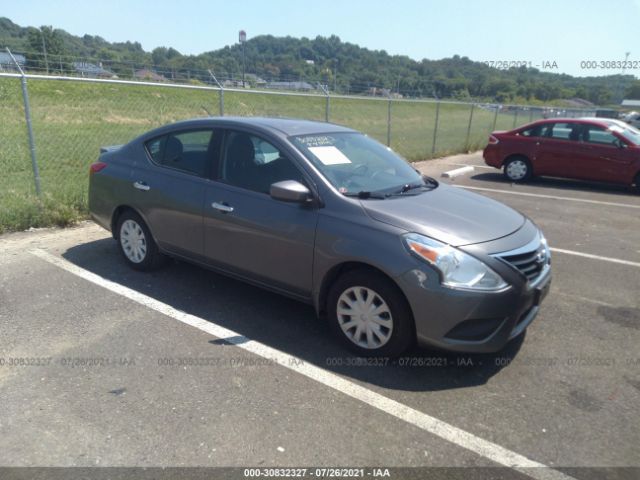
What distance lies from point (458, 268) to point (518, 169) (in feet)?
30.3

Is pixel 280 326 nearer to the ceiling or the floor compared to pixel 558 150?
nearer to the floor

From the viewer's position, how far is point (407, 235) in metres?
3.30

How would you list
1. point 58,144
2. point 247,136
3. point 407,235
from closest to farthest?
point 407,235, point 247,136, point 58,144

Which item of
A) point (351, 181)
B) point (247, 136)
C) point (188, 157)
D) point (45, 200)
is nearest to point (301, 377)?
point (351, 181)

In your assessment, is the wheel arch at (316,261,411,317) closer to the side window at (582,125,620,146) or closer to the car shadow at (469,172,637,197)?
the car shadow at (469,172,637,197)

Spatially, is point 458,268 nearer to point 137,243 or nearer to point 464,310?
point 464,310

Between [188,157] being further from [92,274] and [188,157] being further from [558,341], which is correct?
[558,341]

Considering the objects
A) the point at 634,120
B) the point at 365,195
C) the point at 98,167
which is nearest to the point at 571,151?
the point at 365,195

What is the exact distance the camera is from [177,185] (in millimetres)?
4504

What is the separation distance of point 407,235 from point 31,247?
4.56 meters

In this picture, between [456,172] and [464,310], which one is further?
[456,172]

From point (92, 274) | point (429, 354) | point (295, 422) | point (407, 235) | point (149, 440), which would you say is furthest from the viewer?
point (92, 274)

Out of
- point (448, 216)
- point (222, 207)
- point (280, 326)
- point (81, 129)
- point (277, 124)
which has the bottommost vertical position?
point (280, 326)

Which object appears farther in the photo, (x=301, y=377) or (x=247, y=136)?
(x=247, y=136)
